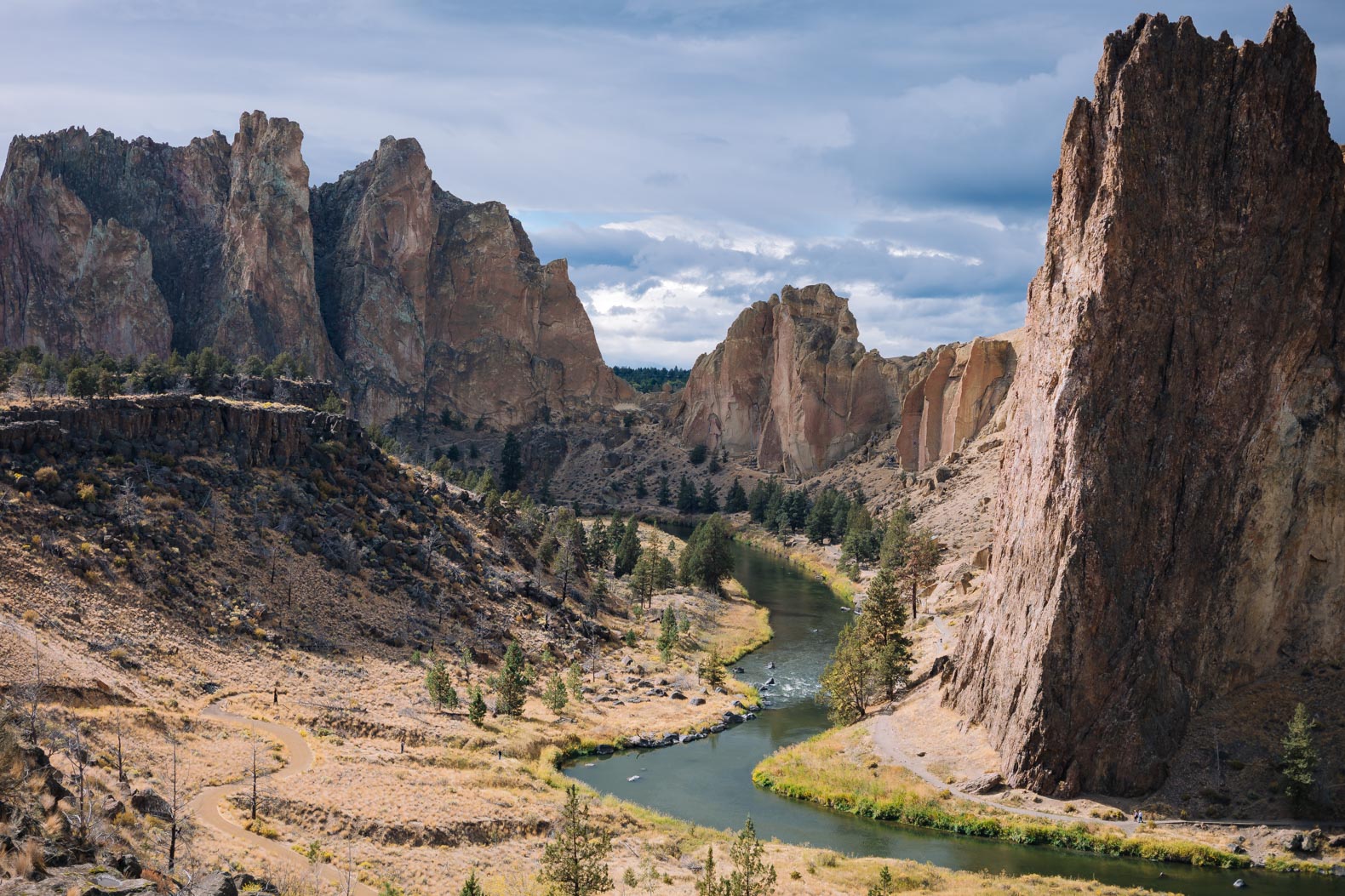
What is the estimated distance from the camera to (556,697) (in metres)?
71.6

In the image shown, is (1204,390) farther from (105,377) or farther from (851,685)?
(105,377)

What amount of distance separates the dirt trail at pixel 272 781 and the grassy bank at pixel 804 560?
76257 millimetres

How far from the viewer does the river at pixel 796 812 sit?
49500 mm

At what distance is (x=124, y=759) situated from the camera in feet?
150

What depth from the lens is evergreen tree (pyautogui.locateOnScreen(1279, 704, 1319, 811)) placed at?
51.8m

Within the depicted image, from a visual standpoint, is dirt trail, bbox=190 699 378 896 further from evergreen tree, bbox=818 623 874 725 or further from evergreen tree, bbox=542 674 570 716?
evergreen tree, bbox=818 623 874 725

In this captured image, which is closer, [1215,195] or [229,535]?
[1215,195]

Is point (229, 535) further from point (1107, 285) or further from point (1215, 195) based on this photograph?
point (1215, 195)

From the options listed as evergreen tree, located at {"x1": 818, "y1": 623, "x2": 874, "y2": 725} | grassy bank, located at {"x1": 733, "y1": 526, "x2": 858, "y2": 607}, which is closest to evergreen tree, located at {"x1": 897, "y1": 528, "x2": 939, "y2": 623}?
grassy bank, located at {"x1": 733, "y1": 526, "x2": 858, "y2": 607}

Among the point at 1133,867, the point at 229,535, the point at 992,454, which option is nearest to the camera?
the point at 1133,867

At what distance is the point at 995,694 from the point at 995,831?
363 inches

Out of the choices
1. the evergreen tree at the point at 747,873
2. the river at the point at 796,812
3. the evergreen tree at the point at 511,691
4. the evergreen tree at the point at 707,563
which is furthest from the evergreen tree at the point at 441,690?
the evergreen tree at the point at 707,563

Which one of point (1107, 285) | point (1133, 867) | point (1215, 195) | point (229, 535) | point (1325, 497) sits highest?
point (1215, 195)

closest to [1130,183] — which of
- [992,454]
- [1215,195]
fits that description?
[1215,195]
